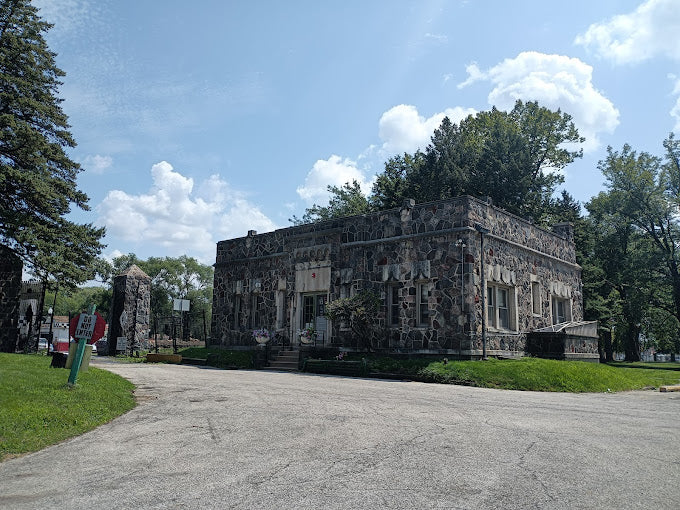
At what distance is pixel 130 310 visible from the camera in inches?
1096

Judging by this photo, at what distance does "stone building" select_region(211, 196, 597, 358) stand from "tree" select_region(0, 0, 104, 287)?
759 cm

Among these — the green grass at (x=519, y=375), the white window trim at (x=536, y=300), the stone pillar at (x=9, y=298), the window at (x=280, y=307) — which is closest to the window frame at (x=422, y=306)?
the green grass at (x=519, y=375)

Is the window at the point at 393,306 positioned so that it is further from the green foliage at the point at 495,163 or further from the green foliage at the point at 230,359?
the green foliage at the point at 495,163

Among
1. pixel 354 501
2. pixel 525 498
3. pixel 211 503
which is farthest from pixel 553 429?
pixel 211 503

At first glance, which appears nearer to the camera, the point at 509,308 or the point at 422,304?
the point at 422,304

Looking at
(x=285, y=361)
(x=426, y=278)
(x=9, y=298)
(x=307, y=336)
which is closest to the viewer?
(x=426, y=278)

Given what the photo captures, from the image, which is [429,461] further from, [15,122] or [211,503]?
[15,122]

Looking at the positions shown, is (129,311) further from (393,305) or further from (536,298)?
(536,298)

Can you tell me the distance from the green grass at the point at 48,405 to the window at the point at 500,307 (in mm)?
12293

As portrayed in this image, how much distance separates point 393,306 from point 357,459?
1396cm

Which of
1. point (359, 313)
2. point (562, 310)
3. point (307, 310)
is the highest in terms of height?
point (562, 310)

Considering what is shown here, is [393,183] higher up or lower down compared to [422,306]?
higher up

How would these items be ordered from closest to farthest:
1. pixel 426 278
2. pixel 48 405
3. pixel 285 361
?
pixel 48 405, pixel 426 278, pixel 285 361

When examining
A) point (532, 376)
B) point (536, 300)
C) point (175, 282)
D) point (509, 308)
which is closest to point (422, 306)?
point (509, 308)
